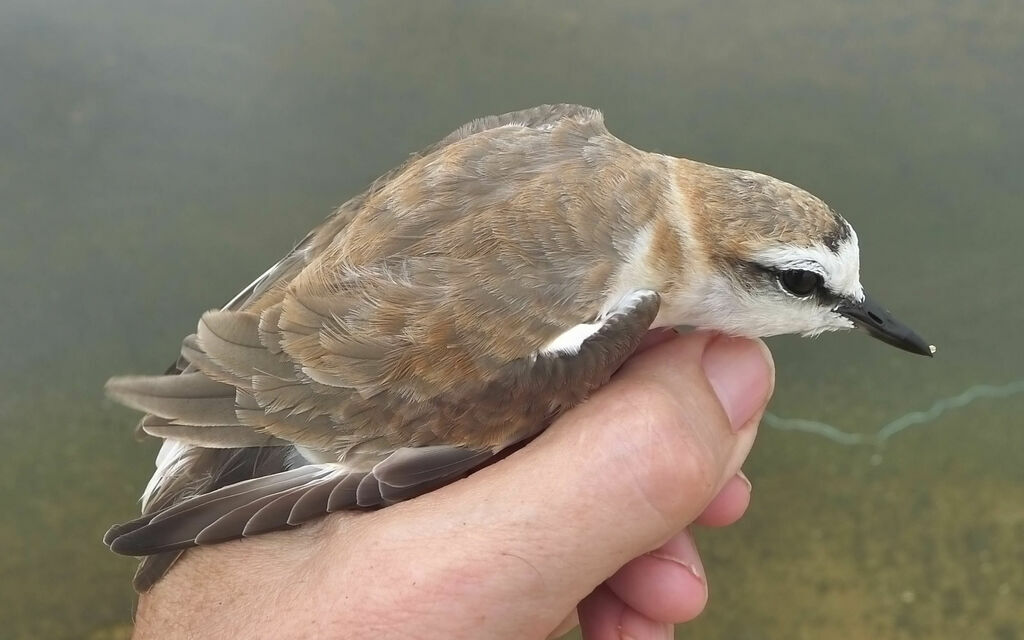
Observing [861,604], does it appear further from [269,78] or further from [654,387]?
[269,78]

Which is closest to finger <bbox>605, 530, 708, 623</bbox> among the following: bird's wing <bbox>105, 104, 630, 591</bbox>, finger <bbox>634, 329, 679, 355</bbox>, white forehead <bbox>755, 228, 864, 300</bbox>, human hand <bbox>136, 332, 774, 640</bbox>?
human hand <bbox>136, 332, 774, 640</bbox>

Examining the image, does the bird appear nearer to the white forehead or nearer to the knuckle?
the white forehead

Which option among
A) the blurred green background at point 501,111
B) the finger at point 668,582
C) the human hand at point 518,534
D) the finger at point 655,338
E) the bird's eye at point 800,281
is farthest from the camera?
the blurred green background at point 501,111

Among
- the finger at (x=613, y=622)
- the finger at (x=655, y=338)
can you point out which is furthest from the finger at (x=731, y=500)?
the finger at (x=655, y=338)

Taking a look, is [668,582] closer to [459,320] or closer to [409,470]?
[409,470]

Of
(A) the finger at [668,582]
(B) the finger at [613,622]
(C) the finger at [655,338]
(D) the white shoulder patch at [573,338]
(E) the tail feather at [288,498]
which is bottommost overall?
(B) the finger at [613,622]

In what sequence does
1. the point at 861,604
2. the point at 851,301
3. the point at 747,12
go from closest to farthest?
1. the point at 851,301
2. the point at 861,604
3. the point at 747,12

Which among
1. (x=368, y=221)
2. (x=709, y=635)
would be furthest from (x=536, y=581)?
(x=709, y=635)

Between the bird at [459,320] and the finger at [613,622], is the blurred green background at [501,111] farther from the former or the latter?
the bird at [459,320]
